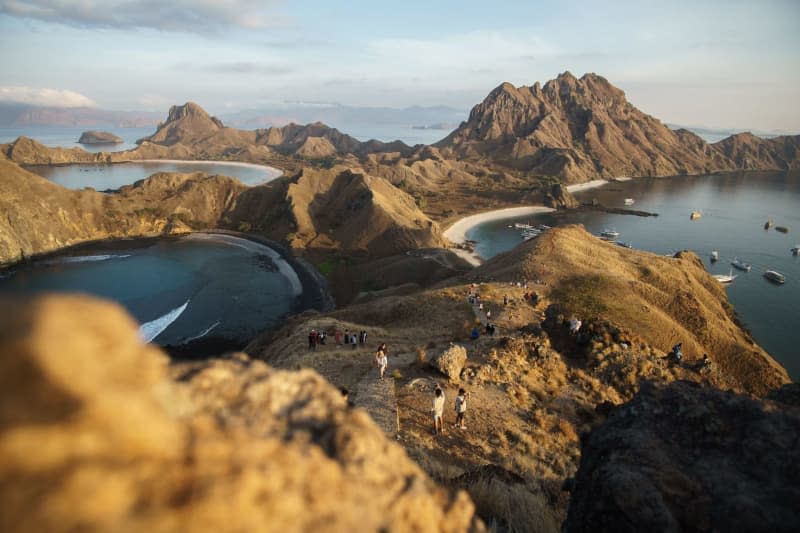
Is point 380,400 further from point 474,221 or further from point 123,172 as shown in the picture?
point 123,172

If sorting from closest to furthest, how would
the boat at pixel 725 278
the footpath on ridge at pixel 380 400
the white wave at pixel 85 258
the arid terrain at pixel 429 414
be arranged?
the arid terrain at pixel 429 414 → the footpath on ridge at pixel 380 400 → the boat at pixel 725 278 → the white wave at pixel 85 258

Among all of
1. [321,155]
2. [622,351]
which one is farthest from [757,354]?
[321,155]

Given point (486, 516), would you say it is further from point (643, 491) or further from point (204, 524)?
point (204, 524)

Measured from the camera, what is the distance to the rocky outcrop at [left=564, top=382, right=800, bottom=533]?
4.68 metres

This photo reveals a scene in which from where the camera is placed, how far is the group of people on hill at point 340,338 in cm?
1961

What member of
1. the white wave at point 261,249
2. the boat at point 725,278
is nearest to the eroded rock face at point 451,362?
the white wave at point 261,249

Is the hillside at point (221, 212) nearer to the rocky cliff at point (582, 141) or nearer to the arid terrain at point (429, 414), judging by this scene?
the arid terrain at point (429, 414)

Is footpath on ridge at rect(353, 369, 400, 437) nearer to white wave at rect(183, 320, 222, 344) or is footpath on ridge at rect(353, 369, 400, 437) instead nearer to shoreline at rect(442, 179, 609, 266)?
white wave at rect(183, 320, 222, 344)

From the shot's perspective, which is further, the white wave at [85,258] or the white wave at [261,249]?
the white wave at [85,258]

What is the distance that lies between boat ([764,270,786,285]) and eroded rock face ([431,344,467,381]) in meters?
56.2

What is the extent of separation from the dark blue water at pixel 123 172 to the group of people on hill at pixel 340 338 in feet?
377

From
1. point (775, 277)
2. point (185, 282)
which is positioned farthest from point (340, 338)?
point (775, 277)

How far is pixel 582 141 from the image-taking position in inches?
6452

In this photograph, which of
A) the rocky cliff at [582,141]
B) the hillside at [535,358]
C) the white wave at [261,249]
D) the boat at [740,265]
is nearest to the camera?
the hillside at [535,358]
